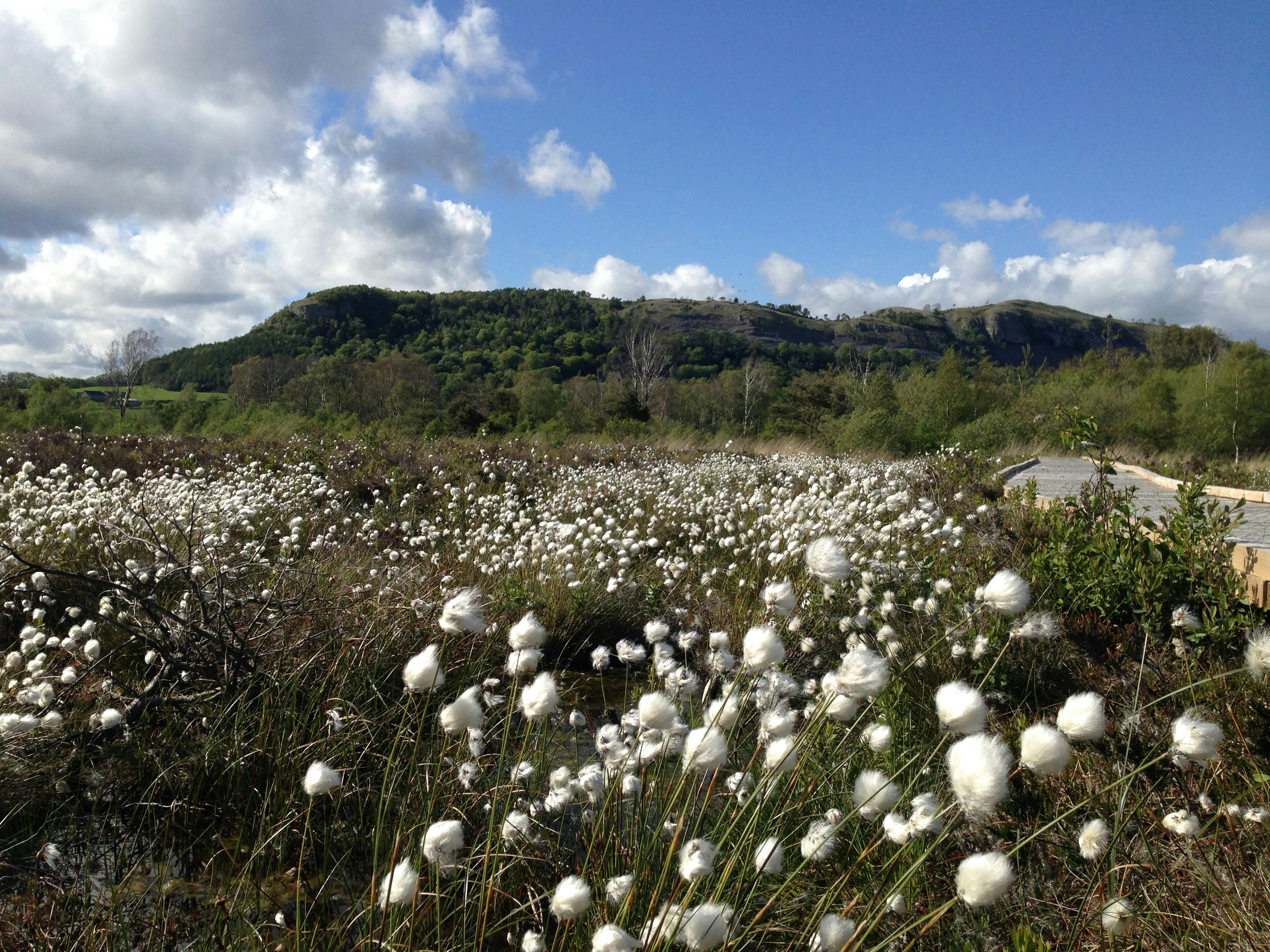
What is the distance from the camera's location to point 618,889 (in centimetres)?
171

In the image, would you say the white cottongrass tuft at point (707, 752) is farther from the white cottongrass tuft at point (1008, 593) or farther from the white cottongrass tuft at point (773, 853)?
the white cottongrass tuft at point (1008, 593)

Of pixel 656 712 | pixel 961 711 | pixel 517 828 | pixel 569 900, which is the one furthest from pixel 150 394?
pixel 961 711

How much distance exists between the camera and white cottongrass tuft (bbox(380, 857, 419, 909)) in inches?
56.9

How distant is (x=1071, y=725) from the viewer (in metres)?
1.41

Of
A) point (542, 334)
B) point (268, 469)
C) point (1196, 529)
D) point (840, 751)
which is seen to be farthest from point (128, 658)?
point (542, 334)

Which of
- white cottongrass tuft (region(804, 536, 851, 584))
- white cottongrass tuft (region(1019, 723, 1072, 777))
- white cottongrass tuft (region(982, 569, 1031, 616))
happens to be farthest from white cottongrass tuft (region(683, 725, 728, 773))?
white cottongrass tuft (region(982, 569, 1031, 616))

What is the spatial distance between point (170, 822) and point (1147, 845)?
3134 millimetres

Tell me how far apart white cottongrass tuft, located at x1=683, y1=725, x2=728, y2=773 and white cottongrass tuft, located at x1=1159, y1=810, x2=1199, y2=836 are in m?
1.26

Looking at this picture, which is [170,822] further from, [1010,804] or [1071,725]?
[1010,804]

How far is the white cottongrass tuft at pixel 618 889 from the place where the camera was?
167cm

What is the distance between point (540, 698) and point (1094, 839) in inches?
53.2

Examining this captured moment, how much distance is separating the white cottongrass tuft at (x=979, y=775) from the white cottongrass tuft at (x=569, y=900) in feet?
2.40

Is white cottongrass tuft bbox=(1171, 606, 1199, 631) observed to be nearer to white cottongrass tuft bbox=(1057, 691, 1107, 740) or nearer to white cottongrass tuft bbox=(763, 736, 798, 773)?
white cottongrass tuft bbox=(1057, 691, 1107, 740)

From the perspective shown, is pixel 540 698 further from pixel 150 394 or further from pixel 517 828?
pixel 150 394
